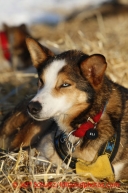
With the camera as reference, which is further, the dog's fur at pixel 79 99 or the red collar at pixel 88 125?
the red collar at pixel 88 125

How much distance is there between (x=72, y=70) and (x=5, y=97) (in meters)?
2.79

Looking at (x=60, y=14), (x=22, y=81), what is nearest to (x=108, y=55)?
(x=22, y=81)

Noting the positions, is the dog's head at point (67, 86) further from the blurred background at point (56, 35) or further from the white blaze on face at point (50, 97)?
the blurred background at point (56, 35)

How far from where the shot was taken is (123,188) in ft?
14.5

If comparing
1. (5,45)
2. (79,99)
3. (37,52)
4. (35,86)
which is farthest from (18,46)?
(79,99)

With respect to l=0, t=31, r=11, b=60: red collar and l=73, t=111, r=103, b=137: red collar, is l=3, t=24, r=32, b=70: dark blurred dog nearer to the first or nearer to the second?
l=0, t=31, r=11, b=60: red collar

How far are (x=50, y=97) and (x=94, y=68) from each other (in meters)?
0.48

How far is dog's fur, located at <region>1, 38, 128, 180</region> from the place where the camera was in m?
4.15

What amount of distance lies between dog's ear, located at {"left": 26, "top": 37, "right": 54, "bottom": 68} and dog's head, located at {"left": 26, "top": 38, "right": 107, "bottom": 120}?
0.31m

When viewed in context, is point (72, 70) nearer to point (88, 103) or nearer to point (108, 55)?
point (88, 103)

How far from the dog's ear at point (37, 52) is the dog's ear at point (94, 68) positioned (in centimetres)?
57

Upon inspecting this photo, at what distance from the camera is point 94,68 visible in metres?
4.15

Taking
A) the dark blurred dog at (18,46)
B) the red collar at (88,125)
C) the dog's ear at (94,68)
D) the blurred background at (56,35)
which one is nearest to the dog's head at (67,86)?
the dog's ear at (94,68)

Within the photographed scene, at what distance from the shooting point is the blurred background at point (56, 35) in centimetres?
724
